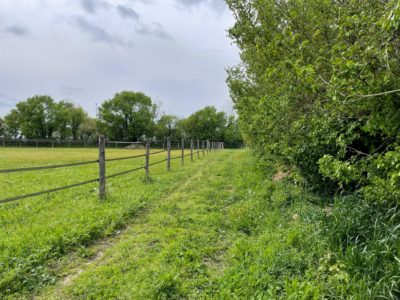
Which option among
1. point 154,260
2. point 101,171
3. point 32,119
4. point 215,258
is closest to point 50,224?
point 101,171

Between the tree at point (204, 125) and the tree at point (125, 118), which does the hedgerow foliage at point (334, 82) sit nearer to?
the tree at point (204, 125)

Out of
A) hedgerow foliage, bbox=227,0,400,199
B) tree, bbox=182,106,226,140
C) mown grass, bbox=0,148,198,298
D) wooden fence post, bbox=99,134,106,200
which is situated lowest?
mown grass, bbox=0,148,198,298

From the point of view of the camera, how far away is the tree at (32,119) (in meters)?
60.6

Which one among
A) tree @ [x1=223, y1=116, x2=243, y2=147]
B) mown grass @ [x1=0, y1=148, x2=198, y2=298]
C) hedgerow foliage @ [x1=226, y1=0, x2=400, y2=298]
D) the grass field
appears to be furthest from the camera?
tree @ [x1=223, y1=116, x2=243, y2=147]

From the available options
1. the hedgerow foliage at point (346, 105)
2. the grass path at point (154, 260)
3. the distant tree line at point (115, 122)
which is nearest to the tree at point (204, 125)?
the distant tree line at point (115, 122)

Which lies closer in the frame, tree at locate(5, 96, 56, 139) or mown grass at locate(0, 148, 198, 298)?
mown grass at locate(0, 148, 198, 298)

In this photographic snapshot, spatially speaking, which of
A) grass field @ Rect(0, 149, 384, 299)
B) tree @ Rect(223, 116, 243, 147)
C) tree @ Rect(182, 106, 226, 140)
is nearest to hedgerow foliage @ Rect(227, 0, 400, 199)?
grass field @ Rect(0, 149, 384, 299)

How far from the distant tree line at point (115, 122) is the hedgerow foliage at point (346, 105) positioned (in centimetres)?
5587

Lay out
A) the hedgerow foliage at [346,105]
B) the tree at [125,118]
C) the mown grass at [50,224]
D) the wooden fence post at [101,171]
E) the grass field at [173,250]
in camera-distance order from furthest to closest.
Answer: the tree at [125,118] → the wooden fence post at [101,171] → the mown grass at [50,224] → the grass field at [173,250] → the hedgerow foliage at [346,105]

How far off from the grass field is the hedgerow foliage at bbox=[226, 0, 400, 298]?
0.25m

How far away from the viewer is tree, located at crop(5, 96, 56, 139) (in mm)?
60562

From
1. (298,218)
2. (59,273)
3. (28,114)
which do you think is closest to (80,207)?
(59,273)

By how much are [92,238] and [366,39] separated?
157 inches

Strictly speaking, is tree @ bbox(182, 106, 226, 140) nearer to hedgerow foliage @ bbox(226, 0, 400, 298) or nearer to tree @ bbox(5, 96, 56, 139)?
tree @ bbox(5, 96, 56, 139)
